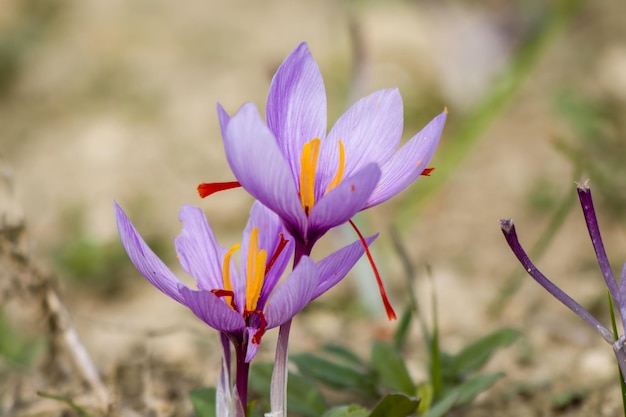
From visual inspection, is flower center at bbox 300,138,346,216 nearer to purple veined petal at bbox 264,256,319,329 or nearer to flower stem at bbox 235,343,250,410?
purple veined petal at bbox 264,256,319,329

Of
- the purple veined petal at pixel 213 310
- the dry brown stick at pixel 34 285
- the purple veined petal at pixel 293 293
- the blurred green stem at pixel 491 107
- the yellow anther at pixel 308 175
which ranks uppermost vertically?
the blurred green stem at pixel 491 107

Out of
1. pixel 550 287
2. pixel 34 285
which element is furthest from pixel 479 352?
pixel 34 285

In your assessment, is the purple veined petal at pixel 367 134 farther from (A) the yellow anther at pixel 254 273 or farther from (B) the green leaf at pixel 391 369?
(B) the green leaf at pixel 391 369

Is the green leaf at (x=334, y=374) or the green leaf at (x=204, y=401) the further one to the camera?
the green leaf at (x=334, y=374)

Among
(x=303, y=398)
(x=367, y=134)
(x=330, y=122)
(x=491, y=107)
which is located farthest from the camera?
(x=330, y=122)

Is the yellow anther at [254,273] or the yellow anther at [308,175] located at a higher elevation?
the yellow anther at [308,175]

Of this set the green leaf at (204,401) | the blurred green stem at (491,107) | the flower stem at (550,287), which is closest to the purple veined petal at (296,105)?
the flower stem at (550,287)

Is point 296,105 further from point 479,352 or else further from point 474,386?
point 479,352
